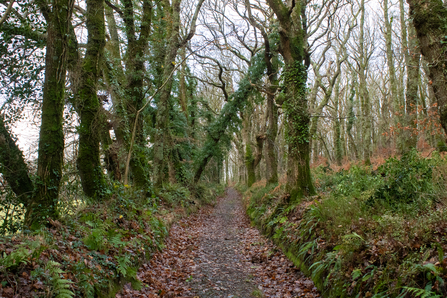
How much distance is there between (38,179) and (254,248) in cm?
575

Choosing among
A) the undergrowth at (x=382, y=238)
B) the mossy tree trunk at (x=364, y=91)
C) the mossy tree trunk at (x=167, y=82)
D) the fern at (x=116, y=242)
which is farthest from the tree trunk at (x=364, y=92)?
the fern at (x=116, y=242)

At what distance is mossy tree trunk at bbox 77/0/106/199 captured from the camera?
6.48m

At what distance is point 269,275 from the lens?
5.52 m

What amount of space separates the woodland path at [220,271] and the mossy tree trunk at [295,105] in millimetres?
2283

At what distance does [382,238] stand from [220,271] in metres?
3.58

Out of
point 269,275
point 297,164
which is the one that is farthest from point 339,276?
point 297,164

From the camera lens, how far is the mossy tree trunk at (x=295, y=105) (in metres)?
8.62

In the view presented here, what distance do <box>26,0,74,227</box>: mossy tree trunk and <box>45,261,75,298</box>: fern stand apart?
1.66m

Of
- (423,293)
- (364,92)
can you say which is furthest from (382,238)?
(364,92)

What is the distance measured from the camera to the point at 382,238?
3.72 m

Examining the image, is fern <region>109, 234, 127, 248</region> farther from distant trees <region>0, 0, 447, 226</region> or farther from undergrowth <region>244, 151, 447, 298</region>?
undergrowth <region>244, 151, 447, 298</region>

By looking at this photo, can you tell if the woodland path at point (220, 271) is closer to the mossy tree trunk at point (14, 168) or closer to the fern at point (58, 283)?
the fern at point (58, 283)

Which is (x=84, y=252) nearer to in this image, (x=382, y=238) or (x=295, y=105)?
(x=382, y=238)

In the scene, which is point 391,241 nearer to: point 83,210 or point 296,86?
point 83,210
